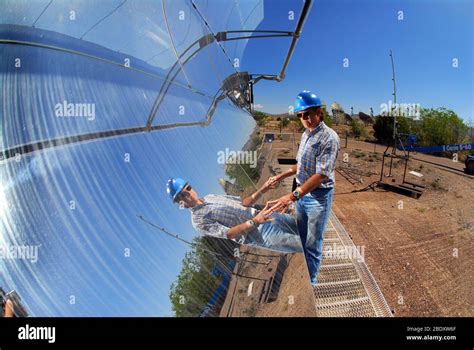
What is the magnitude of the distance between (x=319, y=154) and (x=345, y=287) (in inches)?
50.7

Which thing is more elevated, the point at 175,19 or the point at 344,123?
the point at 175,19

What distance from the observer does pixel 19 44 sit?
149 cm

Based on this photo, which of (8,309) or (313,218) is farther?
(313,218)

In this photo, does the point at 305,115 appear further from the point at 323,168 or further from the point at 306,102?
the point at 323,168

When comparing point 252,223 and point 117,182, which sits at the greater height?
point 117,182

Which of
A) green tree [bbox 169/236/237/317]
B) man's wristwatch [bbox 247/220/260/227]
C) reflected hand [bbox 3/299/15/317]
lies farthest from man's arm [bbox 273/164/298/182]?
reflected hand [bbox 3/299/15/317]

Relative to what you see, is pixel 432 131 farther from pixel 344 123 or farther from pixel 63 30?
pixel 63 30

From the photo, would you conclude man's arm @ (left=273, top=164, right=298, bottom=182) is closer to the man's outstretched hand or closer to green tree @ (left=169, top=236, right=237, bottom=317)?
the man's outstretched hand

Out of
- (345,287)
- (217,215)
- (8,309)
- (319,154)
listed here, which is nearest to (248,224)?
(217,215)

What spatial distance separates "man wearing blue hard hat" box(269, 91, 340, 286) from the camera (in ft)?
5.32

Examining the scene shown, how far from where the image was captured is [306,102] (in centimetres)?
171

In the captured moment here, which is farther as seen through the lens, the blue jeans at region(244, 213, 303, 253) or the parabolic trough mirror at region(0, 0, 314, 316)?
the blue jeans at region(244, 213, 303, 253)
